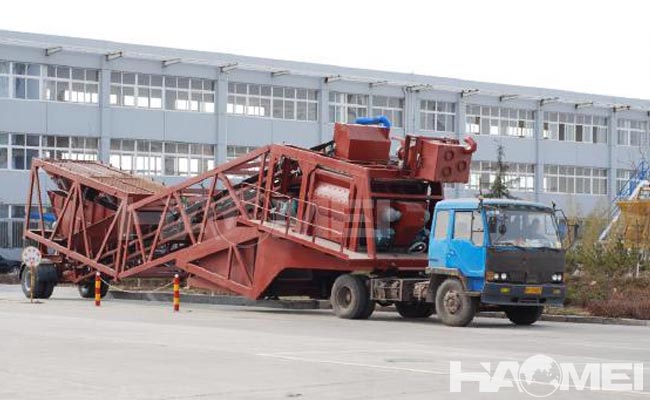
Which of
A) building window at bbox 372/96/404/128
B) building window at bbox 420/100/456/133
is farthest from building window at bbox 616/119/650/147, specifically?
building window at bbox 372/96/404/128

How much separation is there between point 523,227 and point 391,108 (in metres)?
49.2

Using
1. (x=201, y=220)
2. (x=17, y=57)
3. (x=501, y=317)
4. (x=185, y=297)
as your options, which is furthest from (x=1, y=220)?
(x=501, y=317)

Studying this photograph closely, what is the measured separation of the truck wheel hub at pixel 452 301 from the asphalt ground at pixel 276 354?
40cm

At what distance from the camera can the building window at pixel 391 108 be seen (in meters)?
72.4

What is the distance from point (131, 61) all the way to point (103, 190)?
30.3 meters

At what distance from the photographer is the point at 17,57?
196 feet

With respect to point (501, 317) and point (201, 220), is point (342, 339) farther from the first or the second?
point (201, 220)

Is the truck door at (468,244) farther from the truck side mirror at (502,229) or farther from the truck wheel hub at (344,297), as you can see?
the truck wheel hub at (344,297)

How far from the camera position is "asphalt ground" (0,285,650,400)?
12.8m

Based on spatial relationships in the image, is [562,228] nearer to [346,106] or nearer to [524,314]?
[524,314]

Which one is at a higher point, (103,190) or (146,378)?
(103,190)

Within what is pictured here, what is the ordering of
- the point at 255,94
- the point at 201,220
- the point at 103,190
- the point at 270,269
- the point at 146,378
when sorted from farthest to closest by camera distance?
the point at 255,94
the point at 103,190
the point at 201,220
the point at 270,269
the point at 146,378

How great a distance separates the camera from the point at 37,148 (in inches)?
2384

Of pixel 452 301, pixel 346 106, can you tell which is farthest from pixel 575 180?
pixel 452 301
